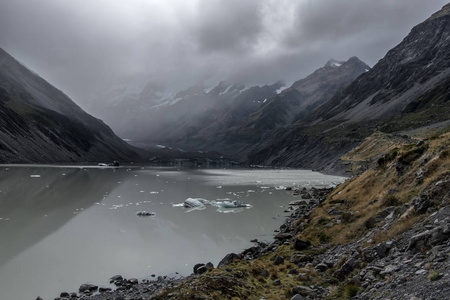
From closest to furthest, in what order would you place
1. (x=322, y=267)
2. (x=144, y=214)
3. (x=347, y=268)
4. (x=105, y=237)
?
(x=347, y=268) → (x=322, y=267) → (x=105, y=237) → (x=144, y=214)

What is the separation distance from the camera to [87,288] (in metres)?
21.4

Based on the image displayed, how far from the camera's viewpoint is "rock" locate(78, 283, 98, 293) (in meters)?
21.2

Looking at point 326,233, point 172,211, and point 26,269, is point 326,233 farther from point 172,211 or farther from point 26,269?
point 172,211

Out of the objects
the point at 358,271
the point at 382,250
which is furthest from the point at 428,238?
the point at 358,271

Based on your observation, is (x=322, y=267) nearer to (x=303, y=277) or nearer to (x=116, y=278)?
(x=303, y=277)

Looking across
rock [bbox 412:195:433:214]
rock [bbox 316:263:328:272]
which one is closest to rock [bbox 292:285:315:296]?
rock [bbox 316:263:328:272]

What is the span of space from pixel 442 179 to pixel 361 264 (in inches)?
357

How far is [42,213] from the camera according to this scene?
47.9 m

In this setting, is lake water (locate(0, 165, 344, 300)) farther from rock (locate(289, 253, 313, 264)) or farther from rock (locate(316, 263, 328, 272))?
rock (locate(316, 263, 328, 272))

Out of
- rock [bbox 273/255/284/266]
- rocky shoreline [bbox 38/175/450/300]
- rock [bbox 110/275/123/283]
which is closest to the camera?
rocky shoreline [bbox 38/175/450/300]

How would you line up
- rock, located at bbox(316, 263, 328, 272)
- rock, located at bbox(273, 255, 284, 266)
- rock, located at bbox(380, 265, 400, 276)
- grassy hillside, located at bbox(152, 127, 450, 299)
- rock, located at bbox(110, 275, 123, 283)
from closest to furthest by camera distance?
1. rock, located at bbox(380, 265, 400, 276)
2. grassy hillside, located at bbox(152, 127, 450, 299)
3. rock, located at bbox(316, 263, 328, 272)
4. rock, located at bbox(273, 255, 284, 266)
5. rock, located at bbox(110, 275, 123, 283)

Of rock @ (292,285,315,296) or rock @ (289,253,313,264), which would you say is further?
rock @ (289,253,313,264)

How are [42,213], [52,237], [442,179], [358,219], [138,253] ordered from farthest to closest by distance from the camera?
[42,213], [52,237], [138,253], [358,219], [442,179]

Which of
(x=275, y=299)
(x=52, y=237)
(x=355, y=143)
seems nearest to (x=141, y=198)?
(x=52, y=237)
